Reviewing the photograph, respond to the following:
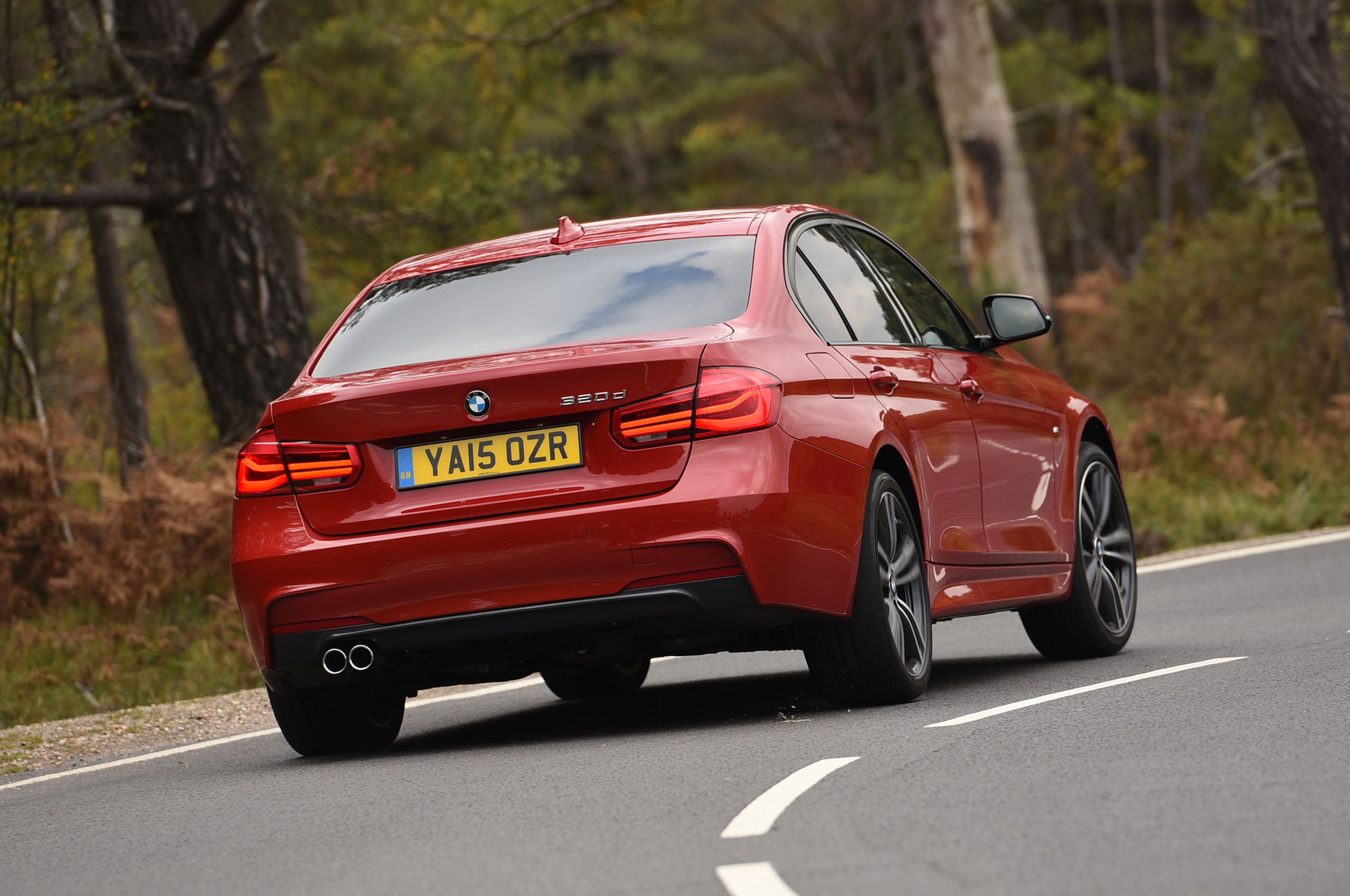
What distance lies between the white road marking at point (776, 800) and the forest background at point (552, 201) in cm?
671

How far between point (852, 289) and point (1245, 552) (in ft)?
23.6

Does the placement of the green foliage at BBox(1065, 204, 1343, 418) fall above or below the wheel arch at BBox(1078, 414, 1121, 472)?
below

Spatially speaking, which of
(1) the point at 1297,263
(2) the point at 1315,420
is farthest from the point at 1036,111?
(2) the point at 1315,420

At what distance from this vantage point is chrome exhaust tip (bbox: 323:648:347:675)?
6.33 metres

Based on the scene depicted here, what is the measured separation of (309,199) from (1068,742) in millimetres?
15293

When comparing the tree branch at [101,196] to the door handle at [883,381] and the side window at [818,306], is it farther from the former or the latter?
the door handle at [883,381]

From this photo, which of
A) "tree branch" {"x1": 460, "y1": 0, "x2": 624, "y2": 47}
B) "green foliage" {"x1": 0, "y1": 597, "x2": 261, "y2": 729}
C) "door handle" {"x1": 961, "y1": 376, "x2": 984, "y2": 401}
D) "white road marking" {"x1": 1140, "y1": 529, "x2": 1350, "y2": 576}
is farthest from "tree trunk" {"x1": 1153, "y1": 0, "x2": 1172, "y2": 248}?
"door handle" {"x1": 961, "y1": 376, "x2": 984, "y2": 401}

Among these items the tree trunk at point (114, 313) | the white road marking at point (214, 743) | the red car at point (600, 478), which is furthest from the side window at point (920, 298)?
the tree trunk at point (114, 313)

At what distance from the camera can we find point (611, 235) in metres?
7.08

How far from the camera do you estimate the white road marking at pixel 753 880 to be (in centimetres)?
407

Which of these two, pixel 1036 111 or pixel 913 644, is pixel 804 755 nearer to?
pixel 913 644

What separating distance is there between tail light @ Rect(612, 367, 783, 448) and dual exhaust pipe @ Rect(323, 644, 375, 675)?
1.10 meters

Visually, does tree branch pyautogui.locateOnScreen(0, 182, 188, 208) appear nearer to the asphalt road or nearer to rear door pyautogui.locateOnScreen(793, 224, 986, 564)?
the asphalt road

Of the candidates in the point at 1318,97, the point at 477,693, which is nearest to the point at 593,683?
the point at 477,693
